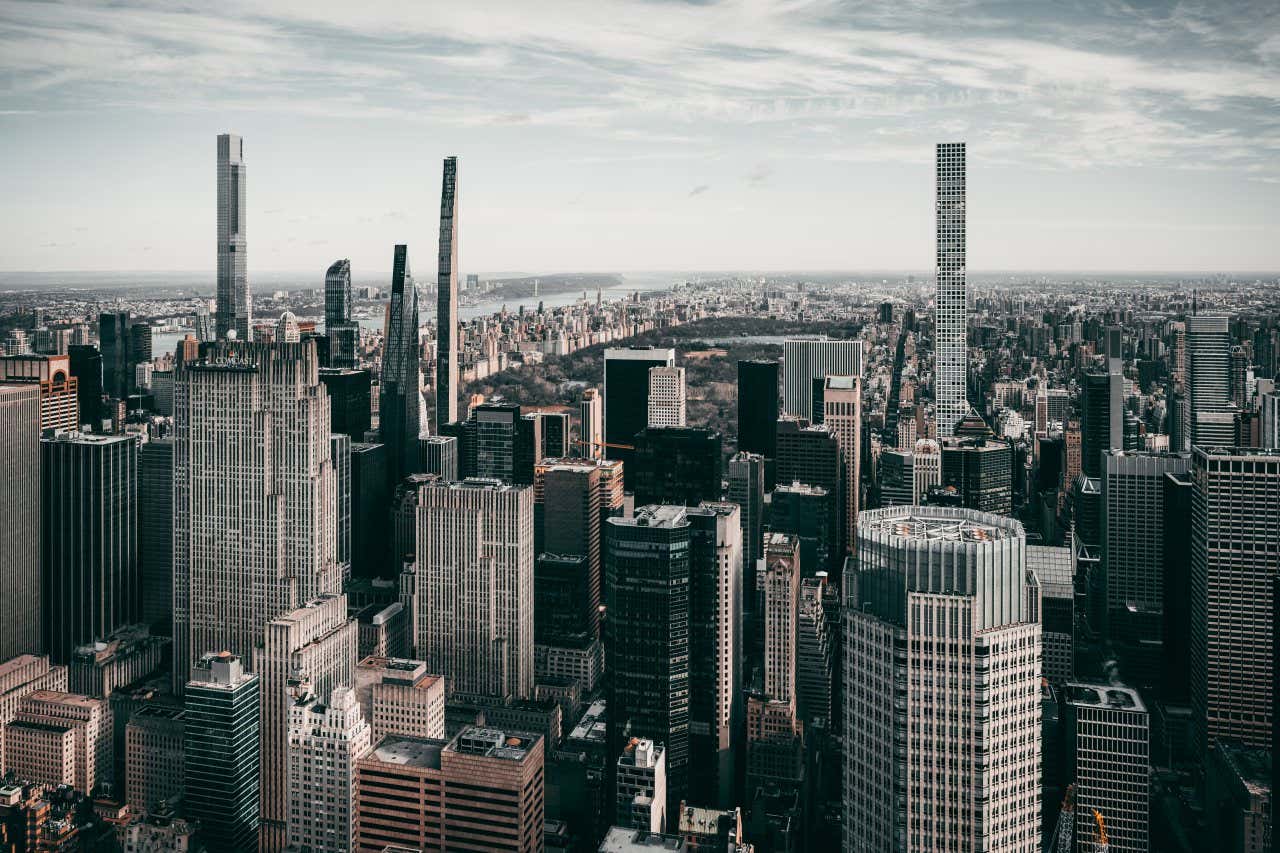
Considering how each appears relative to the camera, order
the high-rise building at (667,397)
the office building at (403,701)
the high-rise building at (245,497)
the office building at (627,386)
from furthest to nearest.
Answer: the office building at (627,386)
the high-rise building at (667,397)
the high-rise building at (245,497)
the office building at (403,701)

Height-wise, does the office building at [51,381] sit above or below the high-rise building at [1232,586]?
above

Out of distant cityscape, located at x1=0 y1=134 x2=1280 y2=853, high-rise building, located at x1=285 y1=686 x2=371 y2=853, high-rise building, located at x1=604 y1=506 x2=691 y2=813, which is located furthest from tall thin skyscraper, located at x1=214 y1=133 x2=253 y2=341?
high-rise building, located at x1=285 y1=686 x2=371 y2=853

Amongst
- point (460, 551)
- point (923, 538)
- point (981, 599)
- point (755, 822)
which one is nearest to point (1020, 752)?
point (981, 599)

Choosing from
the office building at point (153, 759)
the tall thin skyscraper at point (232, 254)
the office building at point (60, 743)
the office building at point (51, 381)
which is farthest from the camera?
the tall thin skyscraper at point (232, 254)

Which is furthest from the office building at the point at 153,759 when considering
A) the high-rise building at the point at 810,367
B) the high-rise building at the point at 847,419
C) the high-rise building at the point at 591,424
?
the high-rise building at the point at 810,367

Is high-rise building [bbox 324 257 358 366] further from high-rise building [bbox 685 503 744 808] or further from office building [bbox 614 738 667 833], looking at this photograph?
office building [bbox 614 738 667 833]

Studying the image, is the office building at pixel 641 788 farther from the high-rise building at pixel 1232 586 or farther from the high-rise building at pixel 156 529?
the high-rise building at pixel 156 529

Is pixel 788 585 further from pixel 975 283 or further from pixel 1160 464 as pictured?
pixel 975 283
